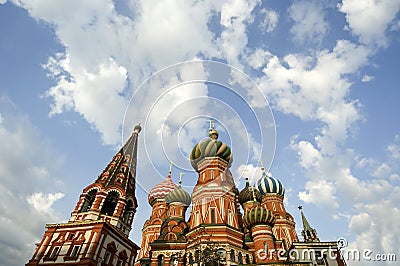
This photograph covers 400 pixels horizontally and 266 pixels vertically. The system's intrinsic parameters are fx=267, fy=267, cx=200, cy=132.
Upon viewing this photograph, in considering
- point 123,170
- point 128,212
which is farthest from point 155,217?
point 123,170

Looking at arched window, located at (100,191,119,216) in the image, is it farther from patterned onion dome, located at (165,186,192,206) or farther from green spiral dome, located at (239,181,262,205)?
green spiral dome, located at (239,181,262,205)

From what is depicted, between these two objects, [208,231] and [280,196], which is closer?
[208,231]

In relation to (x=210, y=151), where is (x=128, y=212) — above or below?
below

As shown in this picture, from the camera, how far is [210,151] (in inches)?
1190

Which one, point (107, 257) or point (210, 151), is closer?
point (107, 257)

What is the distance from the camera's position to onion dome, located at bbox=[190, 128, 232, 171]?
98.6ft

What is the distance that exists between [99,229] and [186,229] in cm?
938

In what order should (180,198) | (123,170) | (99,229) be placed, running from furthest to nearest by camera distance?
1. (180,198)
2. (123,170)
3. (99,229)

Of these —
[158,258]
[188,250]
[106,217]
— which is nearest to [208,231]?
[188,250]

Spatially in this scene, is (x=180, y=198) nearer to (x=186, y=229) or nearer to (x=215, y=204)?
(x=186, y=229)

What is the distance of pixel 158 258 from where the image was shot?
25.1 meters

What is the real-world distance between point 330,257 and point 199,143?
59.0 feet

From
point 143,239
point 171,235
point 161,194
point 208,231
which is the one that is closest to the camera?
point 208,231

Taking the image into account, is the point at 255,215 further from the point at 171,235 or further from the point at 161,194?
the point at 161,194
